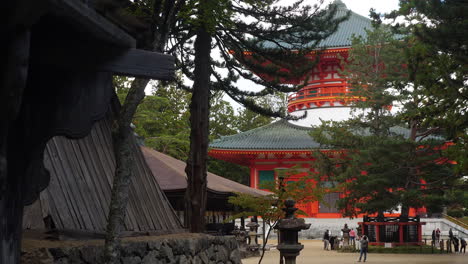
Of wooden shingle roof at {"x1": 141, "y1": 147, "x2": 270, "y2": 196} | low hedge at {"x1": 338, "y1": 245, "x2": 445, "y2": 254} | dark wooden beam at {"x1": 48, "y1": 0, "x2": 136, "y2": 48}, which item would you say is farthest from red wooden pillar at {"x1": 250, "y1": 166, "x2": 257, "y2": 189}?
dark wooden beam at {"x1": 48, "y1": 0, "x2": 136, "y2": 48}

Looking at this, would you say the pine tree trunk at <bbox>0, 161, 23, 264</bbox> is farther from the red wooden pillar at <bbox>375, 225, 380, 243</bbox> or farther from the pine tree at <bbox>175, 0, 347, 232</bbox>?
the red wooden pillar at <bbox>375, 225, 380, 243</bbox>

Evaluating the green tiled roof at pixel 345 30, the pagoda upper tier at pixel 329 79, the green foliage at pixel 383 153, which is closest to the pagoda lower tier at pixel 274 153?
the pagoda upper tier at pixel 329 79

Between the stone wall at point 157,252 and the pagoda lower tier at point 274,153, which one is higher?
the pagoda lower tier at point 274,153

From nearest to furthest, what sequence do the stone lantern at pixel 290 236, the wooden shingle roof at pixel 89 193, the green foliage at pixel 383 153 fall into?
the wooden shingle roof at pixel 89 193 < the stone lantern at pixel 290 236 < the green foliage at pixel 383 153

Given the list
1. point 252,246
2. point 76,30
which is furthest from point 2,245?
point 252,246

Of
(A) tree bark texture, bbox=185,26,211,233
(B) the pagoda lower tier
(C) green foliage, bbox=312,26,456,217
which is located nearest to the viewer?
(A) tree bark texture, bbox=185,26,211,233

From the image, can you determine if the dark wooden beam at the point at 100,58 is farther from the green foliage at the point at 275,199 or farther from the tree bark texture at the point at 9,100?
the green foliage at the point at 275,199

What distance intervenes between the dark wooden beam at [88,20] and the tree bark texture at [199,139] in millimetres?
7998

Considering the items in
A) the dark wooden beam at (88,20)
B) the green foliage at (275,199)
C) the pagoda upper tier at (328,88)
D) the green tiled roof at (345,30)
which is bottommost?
the green foliage at (275,199)

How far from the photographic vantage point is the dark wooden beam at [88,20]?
322cm

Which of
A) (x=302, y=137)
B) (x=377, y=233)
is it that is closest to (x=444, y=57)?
(x=377, y=233)

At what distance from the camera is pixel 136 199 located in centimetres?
977

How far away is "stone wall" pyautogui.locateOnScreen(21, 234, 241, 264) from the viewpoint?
19.3 ft

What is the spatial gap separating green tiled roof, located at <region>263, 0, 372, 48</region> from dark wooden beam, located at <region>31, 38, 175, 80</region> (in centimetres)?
3125
